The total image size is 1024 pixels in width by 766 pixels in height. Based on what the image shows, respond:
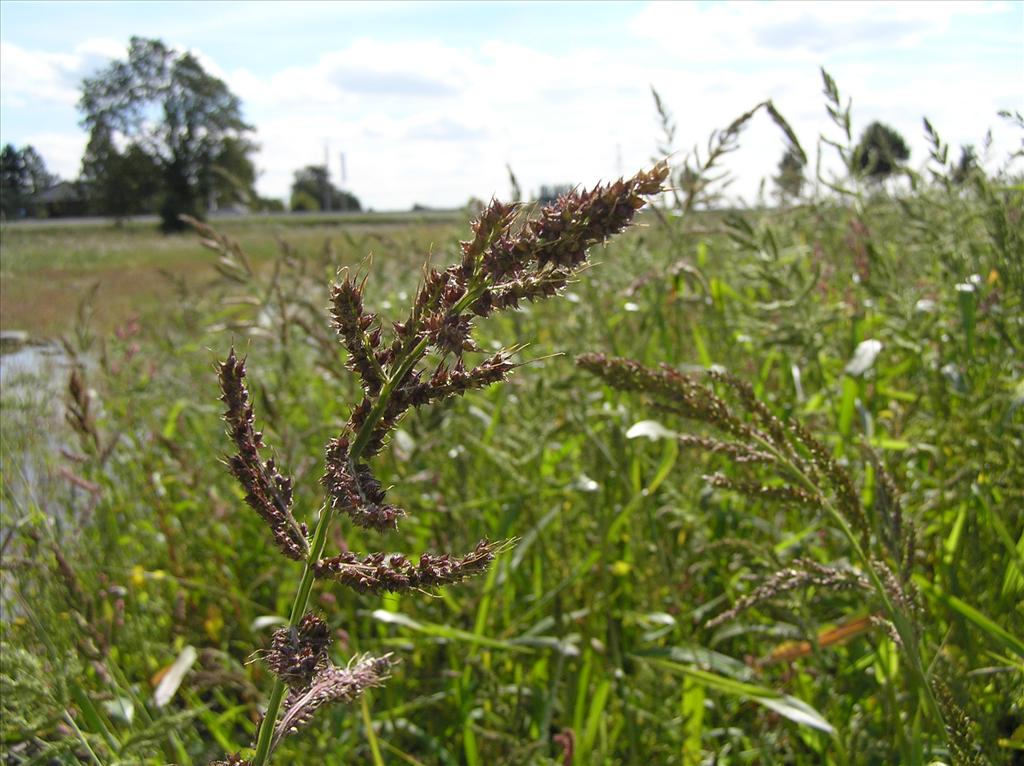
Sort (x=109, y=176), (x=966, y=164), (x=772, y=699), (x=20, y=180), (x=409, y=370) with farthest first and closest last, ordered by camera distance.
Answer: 1. (x=109, y=176)
2. (x=966, y=164)
3. (x=20, y=180)
4. (x=772, y=699)
5. (x=409, y=370)

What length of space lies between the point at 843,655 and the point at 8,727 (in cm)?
200

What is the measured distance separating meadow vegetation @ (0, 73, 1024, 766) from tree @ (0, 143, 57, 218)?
50 cm

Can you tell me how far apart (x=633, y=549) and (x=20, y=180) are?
2.21m

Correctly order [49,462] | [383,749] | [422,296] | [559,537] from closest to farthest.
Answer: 1. [422,296]
2. [383,749]
3. [49,462]
4. [559,537]

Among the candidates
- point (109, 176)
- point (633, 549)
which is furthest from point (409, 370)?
point (109, 176)

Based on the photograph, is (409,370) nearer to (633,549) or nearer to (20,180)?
(633,549)

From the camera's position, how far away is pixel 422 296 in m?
0.70

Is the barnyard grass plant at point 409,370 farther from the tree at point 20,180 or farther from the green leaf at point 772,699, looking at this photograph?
the tree at point 20,180

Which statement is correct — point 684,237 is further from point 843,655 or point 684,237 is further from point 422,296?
point 422,296

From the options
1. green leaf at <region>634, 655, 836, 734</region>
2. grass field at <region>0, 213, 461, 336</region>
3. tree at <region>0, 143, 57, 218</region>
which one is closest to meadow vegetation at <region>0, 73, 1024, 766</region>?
green leaf at <region>634, 655, 836, 734</region>

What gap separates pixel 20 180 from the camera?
2.56 metres

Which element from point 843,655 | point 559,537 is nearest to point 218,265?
point 559,537

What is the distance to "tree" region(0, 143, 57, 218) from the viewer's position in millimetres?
2412

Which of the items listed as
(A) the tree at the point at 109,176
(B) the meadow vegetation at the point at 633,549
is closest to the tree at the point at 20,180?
(B) the meadow vegetation at the point at 633,549
